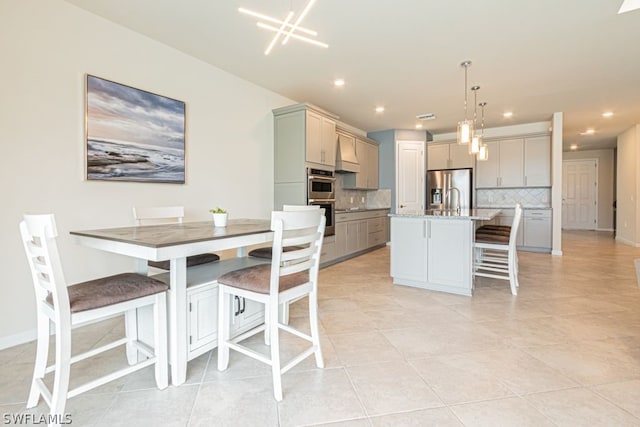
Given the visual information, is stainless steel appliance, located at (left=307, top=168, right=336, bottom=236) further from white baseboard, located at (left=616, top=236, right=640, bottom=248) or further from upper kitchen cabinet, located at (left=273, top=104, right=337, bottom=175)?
white baseboard, located at (left=616, top=236, right=640, bottom=248)

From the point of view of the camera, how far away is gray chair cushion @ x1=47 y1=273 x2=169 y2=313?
140 centimetres

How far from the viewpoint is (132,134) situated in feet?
9.09

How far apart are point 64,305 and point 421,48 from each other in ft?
11.4

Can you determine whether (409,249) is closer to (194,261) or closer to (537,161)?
(194,261)

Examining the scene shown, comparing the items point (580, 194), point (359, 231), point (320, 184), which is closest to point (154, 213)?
point (320, 184)

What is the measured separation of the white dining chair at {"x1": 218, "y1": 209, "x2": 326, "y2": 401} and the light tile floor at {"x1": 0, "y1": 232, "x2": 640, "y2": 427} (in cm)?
17

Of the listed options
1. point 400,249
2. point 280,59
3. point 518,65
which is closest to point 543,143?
point 518,65

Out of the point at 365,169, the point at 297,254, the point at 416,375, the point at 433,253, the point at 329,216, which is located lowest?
the point at 416,375

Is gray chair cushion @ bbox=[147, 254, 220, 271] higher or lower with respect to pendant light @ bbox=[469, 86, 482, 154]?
lower

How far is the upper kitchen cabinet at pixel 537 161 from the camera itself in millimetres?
5887

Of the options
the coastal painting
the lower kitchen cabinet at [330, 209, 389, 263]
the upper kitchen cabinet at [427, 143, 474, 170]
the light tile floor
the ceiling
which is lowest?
the light tile floor

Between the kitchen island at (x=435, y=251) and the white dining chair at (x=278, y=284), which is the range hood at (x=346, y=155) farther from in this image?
the white dining chair at (x=278, y=284)

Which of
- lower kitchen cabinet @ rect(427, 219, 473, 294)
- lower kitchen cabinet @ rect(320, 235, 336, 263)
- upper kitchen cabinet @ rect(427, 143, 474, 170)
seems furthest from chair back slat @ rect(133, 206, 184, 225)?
upper kitchen cabinet @ rect(427, 143, 474, 170)

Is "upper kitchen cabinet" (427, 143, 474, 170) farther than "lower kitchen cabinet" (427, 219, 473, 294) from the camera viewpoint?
Yes
